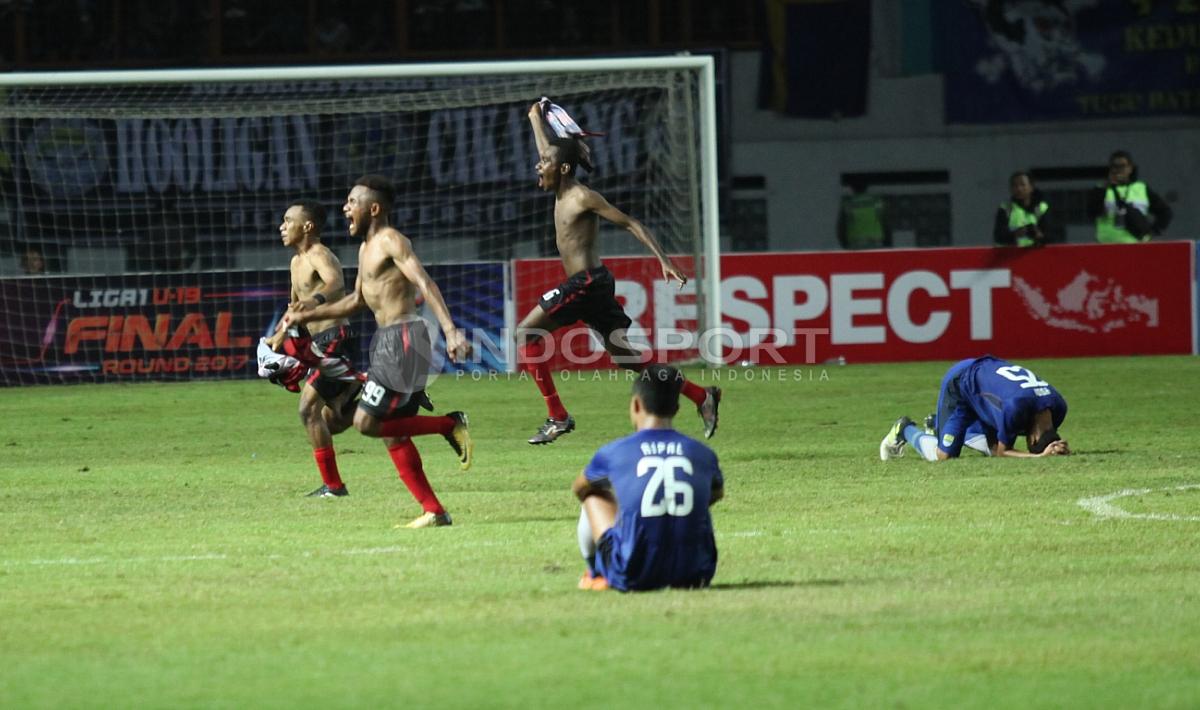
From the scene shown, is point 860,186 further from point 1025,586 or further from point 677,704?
point 677,704

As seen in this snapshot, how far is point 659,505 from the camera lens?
691cm

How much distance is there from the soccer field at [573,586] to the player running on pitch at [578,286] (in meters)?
0.55

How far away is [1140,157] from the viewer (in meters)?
30.8

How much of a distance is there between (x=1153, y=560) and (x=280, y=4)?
24.5 meters

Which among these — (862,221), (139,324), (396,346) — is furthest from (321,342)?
(862,221)

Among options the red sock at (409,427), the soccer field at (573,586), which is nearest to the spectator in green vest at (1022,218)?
the soccer field at (573,586)

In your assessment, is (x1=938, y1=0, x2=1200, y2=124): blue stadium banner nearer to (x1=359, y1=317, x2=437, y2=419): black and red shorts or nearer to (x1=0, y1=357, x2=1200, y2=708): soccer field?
(x1=0, y1=357, x2=1200, y2=708): soccer field

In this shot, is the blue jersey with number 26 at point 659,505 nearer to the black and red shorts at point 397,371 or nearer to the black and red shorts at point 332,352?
the black and red shorts at point 397,371

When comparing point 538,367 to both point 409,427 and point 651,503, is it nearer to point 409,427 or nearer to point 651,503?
point 409,427

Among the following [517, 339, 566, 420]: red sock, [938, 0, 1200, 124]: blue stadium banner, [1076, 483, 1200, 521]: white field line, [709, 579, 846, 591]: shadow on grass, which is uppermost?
[938, 0, 1200, 124]: blue stadium banner

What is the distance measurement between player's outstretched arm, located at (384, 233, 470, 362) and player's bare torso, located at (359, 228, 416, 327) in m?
0.06

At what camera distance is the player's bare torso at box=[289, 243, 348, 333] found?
11.4 m

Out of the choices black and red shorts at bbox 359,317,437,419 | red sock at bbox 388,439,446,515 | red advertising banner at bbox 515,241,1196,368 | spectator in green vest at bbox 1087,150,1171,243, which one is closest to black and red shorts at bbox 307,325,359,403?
black and red shorts at bbox 359,317,437,419

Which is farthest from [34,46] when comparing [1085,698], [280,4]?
[1085,698]
